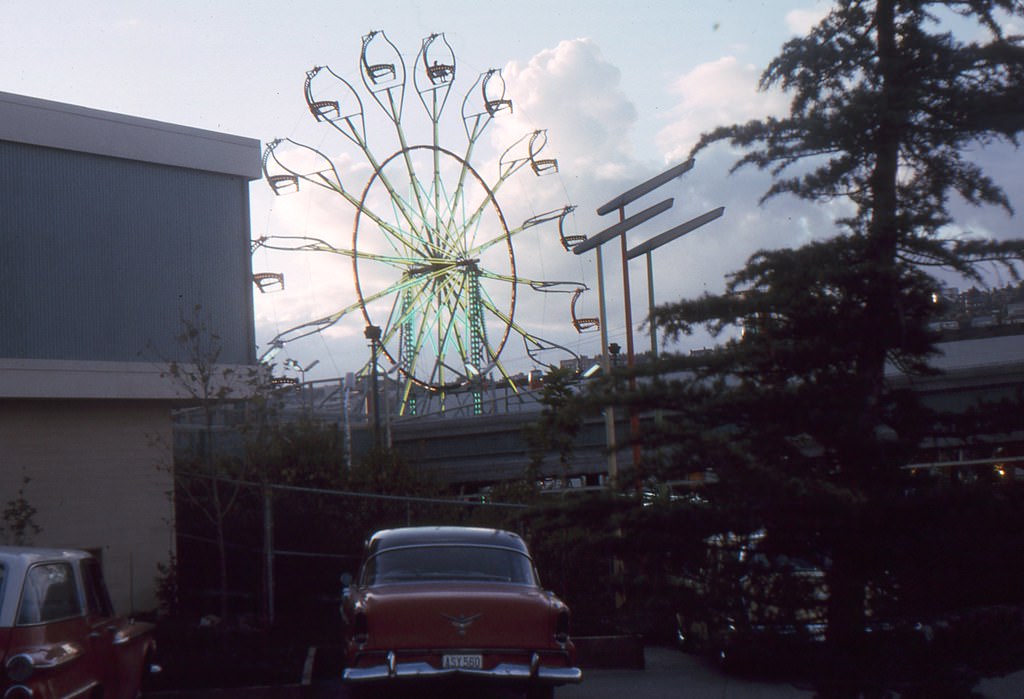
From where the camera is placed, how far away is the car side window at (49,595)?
23.1 feet

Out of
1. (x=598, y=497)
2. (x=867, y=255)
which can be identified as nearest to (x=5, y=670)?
(x=598, y=497)

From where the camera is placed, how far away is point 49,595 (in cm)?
744

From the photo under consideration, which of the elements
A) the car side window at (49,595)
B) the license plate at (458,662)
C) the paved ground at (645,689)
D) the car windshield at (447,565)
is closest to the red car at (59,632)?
the car side window at (49,595)

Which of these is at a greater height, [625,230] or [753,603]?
[625,230]

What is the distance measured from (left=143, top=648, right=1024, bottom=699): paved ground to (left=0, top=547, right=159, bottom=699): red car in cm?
127

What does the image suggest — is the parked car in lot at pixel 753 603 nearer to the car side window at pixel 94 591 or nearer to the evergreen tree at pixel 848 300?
the evergreen tree at pixel 848 300

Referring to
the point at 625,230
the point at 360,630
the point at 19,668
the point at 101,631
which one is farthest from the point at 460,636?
the point at 625,230

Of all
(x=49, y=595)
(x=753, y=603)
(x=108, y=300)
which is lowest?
(x=49, y=595)

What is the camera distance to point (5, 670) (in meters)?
6.68

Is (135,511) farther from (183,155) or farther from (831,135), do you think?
(831,135)

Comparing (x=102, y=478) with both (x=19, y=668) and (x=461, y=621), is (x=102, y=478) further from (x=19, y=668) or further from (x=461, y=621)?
(x=19, y=668)

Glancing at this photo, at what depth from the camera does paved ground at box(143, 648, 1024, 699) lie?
980 centimetres

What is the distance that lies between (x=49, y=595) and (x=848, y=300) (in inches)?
214

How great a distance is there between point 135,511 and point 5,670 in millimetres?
9051
